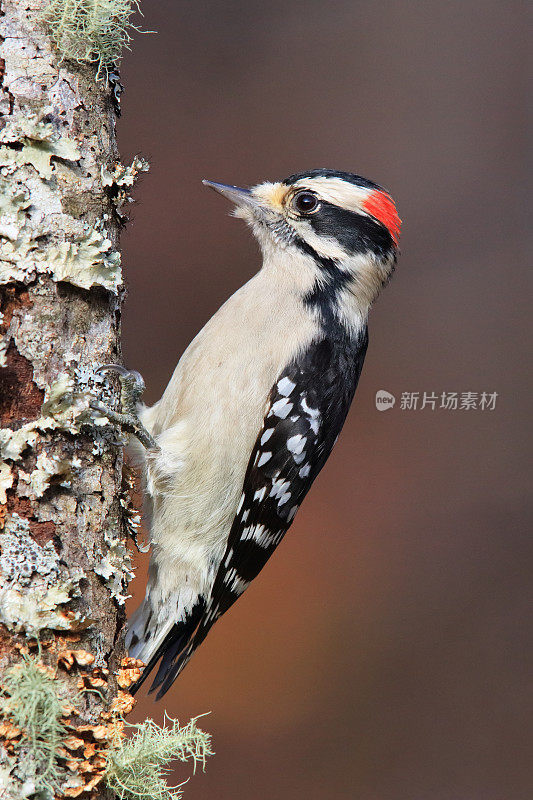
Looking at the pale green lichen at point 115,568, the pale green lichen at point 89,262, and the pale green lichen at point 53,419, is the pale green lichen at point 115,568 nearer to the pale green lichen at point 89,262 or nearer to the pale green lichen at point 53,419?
the pale green lichen at point 53,419

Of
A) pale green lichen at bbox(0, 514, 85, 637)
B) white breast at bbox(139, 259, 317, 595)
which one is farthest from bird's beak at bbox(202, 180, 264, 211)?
pale green lichen at bbox(0, 514, 85, 637)

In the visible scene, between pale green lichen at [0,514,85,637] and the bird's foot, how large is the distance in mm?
277

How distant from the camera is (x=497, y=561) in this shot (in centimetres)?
335

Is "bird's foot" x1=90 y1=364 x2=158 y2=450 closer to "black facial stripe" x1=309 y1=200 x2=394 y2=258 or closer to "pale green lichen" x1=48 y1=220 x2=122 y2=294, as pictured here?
"pale green lichen" x1=48 y1=220 x2=122 y2=294

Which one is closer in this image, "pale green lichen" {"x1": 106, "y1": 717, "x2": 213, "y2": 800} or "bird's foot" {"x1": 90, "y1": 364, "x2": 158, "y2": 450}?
"pale green lichen" {"x1": 106, "y1": 717, "x2": 213, "y2": 800}

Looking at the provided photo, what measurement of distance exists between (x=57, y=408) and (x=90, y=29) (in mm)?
716

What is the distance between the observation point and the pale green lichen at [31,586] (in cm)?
133

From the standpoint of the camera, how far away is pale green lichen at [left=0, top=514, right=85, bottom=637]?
1.33 metres

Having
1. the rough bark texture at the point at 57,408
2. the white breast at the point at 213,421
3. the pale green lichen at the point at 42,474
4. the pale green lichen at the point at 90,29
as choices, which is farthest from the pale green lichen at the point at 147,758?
the pale green lichen at the point at 90,29

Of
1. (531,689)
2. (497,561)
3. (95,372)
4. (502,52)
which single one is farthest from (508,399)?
(95,372)

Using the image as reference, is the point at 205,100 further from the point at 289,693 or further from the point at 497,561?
the point at 289,693

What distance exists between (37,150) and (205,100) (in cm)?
207

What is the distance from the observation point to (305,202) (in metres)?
2.26

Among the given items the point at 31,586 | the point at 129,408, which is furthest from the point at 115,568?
the point at 129,408
